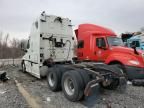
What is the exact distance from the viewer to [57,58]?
31.0ft

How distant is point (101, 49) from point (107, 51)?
47cm

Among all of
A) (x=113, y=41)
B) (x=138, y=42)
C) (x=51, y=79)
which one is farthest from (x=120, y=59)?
(x=138, y=42)

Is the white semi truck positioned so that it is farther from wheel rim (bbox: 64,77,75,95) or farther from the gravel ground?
the gravel ground

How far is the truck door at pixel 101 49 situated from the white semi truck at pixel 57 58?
114 cm

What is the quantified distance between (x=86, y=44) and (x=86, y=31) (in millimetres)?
852

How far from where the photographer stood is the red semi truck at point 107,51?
26.4ft

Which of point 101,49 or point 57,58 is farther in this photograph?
point 101,49

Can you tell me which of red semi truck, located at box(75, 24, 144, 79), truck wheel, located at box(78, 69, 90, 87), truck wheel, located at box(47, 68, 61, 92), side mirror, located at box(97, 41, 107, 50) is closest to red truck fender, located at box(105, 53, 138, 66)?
red semi truck, located at box(75, 24, 144, 79)

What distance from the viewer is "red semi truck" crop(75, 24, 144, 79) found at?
805 cm

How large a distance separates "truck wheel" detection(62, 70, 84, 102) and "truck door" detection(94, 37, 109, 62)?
4.31 metres

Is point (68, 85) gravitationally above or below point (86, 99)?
above

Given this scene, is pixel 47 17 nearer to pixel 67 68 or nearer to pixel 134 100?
pixel 67 68

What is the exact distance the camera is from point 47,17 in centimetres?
917

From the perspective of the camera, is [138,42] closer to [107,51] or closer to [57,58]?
[107,51]
